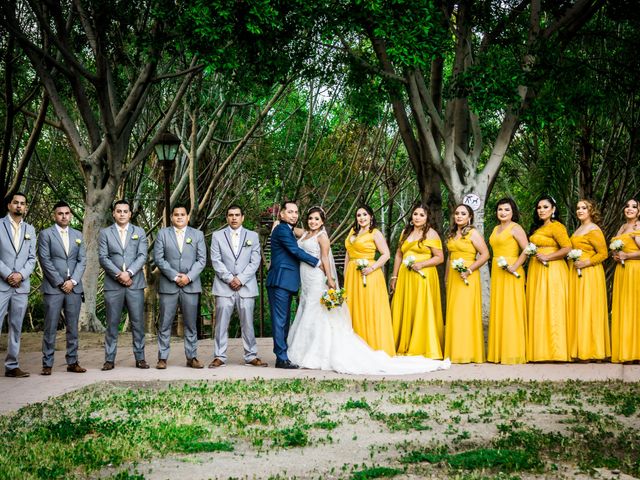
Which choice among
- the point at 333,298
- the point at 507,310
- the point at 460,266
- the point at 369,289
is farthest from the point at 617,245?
the point at 333,298

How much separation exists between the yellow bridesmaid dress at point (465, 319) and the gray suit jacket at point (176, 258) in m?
3.77

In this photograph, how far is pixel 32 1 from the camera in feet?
51.7

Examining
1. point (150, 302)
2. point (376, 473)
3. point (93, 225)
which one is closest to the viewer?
point (376, 473)

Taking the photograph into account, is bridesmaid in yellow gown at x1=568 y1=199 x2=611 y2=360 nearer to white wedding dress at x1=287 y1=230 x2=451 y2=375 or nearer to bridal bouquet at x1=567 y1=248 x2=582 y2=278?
bridal bouquet at x1=567 y1=248 x2=582 y2=278

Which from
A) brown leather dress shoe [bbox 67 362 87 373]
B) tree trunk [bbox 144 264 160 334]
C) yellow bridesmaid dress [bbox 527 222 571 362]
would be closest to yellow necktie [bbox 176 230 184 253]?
brown leather dress shoe [bbox 67 362 87 373]

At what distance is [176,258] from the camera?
481 inches

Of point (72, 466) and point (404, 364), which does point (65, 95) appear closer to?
point (404, 364)

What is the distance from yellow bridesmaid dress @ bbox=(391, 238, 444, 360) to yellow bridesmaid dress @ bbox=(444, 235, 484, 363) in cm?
23

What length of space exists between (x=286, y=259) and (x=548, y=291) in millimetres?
3873

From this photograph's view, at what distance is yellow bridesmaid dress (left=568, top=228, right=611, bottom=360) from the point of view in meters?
12.1

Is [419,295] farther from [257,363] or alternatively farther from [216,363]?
[216,363]

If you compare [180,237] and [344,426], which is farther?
[180,237]

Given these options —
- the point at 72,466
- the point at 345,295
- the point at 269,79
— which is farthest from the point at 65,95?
the point at 72,466

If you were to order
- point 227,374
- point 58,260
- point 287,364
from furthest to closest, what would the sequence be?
point 287,364 < point 58,260 < point 227,374
